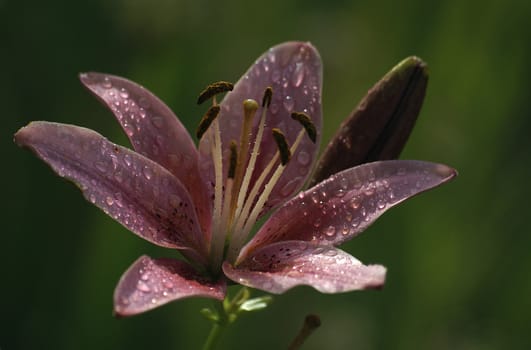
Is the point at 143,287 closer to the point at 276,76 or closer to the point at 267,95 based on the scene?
the point at 267,95

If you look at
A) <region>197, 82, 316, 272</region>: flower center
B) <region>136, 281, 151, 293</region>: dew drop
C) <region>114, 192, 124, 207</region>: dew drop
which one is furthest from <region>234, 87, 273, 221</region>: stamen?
<region>136, 281, 151, 293</region>: dew drop

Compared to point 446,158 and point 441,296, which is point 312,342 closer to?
point 441,296

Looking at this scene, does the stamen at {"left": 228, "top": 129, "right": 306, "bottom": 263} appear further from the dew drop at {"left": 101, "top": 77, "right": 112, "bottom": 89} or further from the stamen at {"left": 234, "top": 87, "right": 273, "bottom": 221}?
the dew drop at {"left": 101, "top": 77, "right": 112, "bottom": 89}

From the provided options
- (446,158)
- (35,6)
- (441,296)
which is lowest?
(441,296)

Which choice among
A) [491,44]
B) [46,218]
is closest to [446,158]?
[491,44]

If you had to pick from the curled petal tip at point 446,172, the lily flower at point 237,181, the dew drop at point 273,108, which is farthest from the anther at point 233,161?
Answer: the curled petal tip at point 446,172

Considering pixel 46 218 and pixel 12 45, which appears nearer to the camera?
pixel 46 218

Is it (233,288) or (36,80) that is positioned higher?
(36,80)
